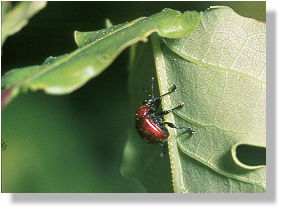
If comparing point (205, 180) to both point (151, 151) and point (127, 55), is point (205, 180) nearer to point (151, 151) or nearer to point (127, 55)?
point (151, 151)

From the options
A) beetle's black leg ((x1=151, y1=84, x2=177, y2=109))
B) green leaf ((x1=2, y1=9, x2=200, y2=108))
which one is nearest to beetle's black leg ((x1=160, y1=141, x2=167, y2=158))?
beetle's black leg ((x1=151, y1=84, x2=177, y2=109))

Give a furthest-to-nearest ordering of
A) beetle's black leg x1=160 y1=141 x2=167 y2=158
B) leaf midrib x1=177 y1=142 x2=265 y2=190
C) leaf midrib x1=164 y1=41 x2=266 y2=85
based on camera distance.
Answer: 1. beetle's black leg x1=160 y1=141 x2=167 y2=158
2. leaf midrib x1=177 y1=142 x2=265 y2=190
3. leaf midrib x1=164 y1=41 x2=266 y2=85

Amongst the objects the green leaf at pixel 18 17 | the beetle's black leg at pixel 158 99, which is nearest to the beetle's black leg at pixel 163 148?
the beetle's black leg at pixel 158 99

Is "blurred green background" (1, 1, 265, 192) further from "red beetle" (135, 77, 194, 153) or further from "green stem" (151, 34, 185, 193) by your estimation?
"green stem" (151, 34, 185, 193)

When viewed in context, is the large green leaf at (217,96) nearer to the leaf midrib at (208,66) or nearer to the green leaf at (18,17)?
the leaf midrib at (208,66)

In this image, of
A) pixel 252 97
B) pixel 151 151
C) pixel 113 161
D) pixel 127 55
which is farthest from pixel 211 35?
pixel 113 161

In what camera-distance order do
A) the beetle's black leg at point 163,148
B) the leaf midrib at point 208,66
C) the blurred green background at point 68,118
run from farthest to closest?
the blurred green background at point 68,118 < the beetle's black leg at point 163,148 < the leaf midrib at point 208,66
